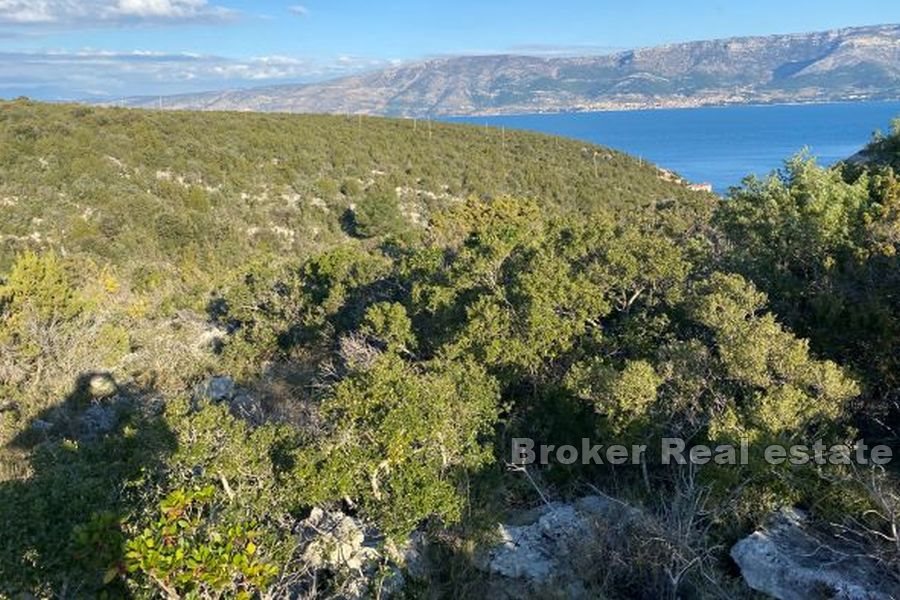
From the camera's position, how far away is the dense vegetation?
21.7 feet

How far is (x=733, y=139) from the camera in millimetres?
133500

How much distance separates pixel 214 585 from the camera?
4.52m

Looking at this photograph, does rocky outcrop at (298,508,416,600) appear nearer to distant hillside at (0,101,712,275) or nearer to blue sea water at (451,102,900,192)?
distant hillside at (0,101,712,275)

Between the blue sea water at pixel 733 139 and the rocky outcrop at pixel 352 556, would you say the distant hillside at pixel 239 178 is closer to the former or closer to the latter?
the rocky outcrop at pixel 352 556

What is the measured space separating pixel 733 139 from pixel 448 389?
139499mm

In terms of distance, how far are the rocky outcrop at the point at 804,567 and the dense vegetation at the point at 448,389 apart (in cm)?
29

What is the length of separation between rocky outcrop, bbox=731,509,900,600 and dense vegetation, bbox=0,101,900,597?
0.29m

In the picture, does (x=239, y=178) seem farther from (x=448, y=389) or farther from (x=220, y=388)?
(x=448, y=389)

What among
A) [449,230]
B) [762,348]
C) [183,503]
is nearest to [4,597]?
[183,503]

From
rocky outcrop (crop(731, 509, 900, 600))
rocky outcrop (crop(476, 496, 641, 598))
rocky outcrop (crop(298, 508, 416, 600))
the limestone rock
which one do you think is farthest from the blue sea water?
rocky outcrop (crop(298, 508, 416, 600))

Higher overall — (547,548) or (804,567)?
(804,567)

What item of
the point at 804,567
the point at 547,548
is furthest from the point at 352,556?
the point at 804,567

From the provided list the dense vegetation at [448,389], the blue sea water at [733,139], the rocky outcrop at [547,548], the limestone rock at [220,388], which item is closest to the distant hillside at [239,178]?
the dense vegetation at [448,389]

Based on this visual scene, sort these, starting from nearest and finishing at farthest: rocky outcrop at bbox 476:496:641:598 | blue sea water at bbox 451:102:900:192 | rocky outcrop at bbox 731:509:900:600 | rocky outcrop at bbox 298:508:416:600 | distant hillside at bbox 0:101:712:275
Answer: rocky outcrop at bbox 731:509:900:600 < rocky outcrop at bbox 298:508:416:600 < rocky outcrop at bbox 476:496:641:598 < distant hillside at bbox 0:101:712:275 < blue sea water at bbox 451:102:900:192
